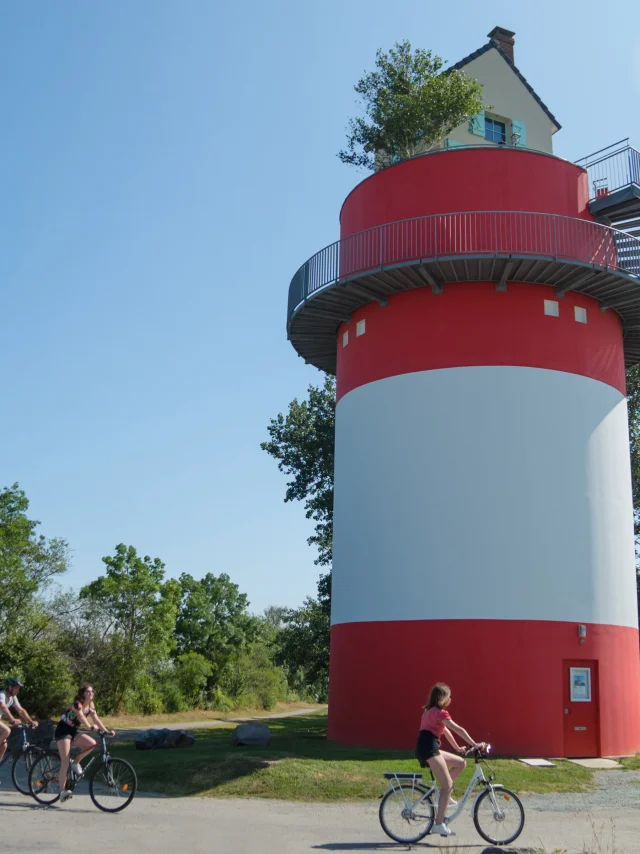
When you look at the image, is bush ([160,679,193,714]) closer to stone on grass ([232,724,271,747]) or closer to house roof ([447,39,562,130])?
stone on grass ([232,724,271,747])

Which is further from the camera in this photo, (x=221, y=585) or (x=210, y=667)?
(x=221, y=585)

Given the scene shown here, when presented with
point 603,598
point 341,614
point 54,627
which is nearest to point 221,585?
point 54,627

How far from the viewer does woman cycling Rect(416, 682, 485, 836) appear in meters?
9.30

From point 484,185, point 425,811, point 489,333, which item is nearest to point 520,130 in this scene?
point 484,185

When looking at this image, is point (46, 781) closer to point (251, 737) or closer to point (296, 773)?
point (296, 773)

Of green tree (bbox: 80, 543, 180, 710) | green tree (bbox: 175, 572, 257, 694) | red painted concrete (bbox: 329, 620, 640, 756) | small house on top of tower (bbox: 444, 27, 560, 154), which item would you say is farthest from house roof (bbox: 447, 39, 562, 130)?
green tree (bbox: 175, 572, 257, 694)

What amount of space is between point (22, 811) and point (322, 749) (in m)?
7.31

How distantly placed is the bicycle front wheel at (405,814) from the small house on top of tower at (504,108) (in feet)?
64.8

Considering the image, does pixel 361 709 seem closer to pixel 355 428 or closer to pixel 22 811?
pixel 355 428

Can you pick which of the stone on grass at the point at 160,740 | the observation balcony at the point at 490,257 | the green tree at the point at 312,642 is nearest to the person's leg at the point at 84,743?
the stone on grass at the point at 160,740

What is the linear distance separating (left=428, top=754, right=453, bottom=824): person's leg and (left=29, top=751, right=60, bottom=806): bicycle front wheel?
5023 mm

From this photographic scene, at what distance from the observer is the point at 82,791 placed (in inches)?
499

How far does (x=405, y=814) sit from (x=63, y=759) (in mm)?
4463

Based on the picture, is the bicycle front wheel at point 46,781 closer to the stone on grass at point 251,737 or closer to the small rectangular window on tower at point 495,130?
the stone on grass at point 251,737
